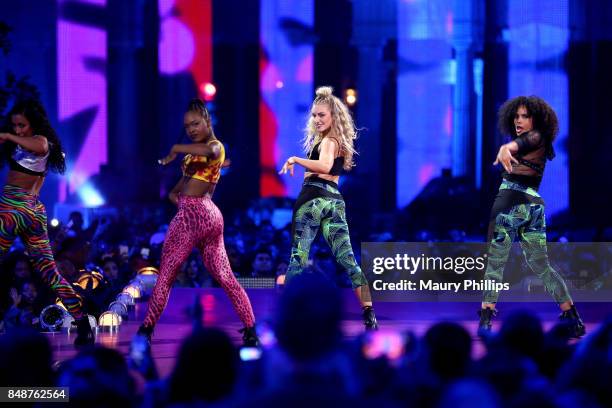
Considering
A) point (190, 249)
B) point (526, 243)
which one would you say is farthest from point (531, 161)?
point (190, 249)

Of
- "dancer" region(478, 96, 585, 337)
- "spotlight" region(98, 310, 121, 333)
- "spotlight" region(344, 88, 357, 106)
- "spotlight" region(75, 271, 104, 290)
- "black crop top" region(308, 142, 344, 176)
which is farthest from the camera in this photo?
"spotlight" region(344, 88, 357, 106)

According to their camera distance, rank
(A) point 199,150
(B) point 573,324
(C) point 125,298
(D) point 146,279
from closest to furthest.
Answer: (A) point 199,150
(B) point 573,324
(C) point 125,298
(D) point 146,279

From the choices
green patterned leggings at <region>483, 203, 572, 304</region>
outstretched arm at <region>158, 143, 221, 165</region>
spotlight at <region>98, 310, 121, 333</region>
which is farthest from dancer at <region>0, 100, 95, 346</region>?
green patterned leggings at <region>483, 203, 572, 304</region>

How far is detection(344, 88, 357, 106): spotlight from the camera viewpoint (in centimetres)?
1291

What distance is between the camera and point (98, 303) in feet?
23.4

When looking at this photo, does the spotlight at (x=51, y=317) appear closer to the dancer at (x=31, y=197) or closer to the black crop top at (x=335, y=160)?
the dancer at (x=31, y=197)

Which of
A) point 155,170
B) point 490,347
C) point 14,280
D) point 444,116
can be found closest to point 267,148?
point 155,170

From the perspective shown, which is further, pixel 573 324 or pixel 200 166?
pixel 573 324

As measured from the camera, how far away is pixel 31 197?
19.8ft

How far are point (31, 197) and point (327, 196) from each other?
185 cm

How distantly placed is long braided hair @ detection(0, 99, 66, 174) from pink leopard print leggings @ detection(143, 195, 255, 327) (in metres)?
0.86

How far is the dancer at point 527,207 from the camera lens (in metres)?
6.39

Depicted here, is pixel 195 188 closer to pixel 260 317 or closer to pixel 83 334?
pixel 83 334

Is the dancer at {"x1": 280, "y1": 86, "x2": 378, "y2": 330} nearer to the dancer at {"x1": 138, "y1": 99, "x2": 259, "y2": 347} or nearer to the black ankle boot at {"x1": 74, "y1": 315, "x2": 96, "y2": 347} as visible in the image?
the dancer at {"x1": 138, "y1": 99, "x2": 259, "y2": 347}
